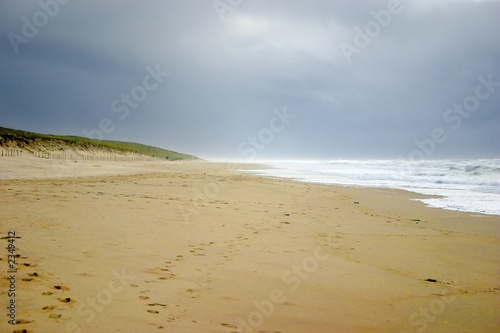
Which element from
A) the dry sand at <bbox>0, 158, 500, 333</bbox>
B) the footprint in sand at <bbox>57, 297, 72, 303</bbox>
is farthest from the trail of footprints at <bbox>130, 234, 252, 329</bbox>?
the footprint in sand at <bbox>57, 297, 72, 303</bbox>

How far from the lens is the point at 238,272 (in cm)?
498

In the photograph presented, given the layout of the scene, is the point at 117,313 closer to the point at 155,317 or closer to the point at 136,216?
the point at 155,317

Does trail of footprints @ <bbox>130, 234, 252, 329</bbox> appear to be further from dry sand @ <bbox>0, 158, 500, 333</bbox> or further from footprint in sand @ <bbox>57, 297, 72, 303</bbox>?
footprint in sand @ <bbox>57, 297, 72, 303</bbox>

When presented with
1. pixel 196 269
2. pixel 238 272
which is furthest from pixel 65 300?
pixel 238 272

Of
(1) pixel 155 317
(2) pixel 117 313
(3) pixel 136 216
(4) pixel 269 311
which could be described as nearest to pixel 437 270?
(4) pixel 269 311

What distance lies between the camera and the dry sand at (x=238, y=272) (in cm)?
351

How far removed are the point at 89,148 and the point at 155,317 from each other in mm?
79551

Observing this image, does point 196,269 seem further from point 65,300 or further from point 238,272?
point 65,300

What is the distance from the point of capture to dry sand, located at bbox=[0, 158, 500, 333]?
351cm

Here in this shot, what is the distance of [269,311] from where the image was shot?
3.82 m

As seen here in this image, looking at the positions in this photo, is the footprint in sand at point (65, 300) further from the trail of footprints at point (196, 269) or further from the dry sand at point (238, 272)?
the trail of footprints at point (196, 269)

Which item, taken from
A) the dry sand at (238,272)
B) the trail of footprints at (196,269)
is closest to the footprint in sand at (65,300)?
the dry sand at (238,272)

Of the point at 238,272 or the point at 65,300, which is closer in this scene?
the point at 65,300

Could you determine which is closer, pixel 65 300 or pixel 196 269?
pixel 65 300
